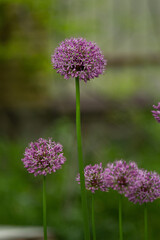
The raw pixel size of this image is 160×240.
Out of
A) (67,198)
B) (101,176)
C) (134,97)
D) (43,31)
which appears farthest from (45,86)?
(101,176)

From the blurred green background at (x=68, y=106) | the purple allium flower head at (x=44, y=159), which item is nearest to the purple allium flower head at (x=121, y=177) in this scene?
the purple allium flower head at (x=44, y=159)

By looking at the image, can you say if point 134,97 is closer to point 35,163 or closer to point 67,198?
point 67,198

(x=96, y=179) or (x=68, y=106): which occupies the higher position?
(x=68, y=106)

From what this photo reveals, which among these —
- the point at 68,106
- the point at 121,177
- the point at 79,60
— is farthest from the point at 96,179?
the point at 68,106

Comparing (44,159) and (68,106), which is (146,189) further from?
(68,106)

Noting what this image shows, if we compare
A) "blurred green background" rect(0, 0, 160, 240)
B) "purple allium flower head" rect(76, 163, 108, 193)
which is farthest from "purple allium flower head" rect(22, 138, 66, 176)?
"blurred green background" rect(0, 0, 160, 240)
